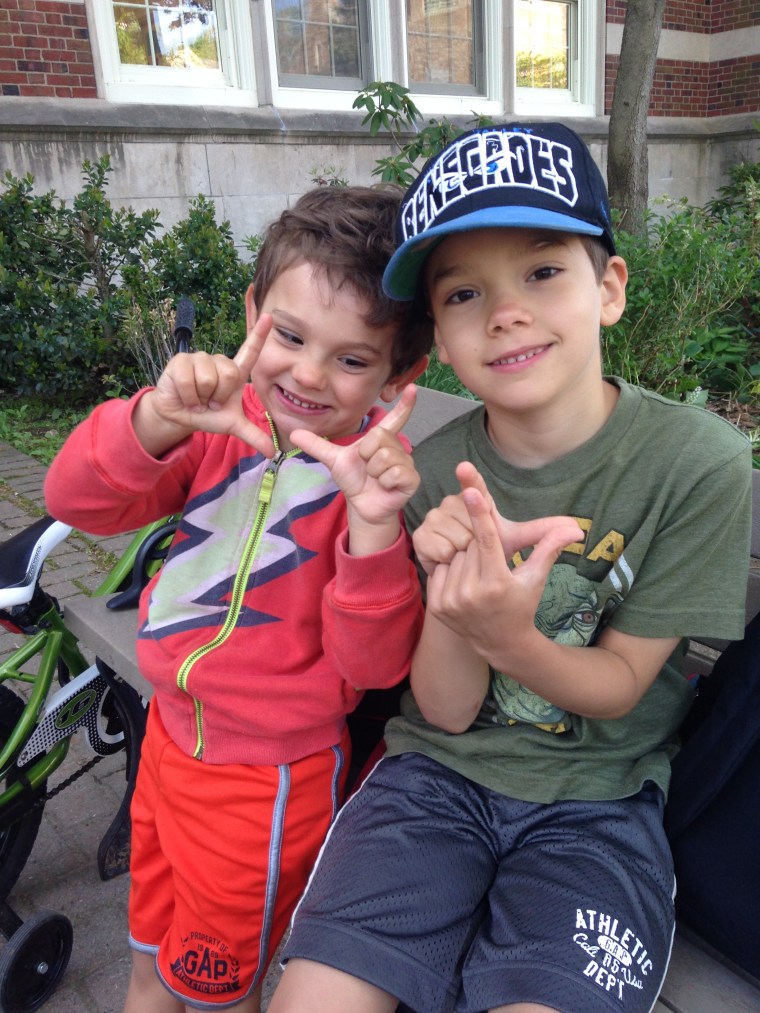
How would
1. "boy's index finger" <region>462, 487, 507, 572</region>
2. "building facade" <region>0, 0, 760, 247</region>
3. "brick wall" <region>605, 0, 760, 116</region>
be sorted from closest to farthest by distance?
"boy's index finger" <region>462, 487, 507, 572</region> < "building facade" <region>0, 0, 760, 247</region> < "brick wall" <region>605, 0, 760, 116</region>

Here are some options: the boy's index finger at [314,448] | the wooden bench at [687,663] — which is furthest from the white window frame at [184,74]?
the boy's index finger at [314,448]

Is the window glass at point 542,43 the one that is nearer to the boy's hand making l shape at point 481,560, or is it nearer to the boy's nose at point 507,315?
the boy's nose at point 507,315

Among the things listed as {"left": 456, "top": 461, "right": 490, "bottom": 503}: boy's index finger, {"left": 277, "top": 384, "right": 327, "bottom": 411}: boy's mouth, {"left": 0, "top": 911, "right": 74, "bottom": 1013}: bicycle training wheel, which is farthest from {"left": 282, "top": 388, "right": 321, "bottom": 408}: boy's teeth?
{"left": 0, "top": 911, "right": 74, "bottom": 1013}: bicycle training wheel

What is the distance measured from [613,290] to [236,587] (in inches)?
32.7

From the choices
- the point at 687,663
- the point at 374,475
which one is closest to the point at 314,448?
the point at 374,475

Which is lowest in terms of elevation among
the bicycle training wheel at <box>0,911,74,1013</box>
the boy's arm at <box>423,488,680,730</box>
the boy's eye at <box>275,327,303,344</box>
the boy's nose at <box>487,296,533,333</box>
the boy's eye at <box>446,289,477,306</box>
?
the bicycle training wheel at <box>0,911,74,1013</box>

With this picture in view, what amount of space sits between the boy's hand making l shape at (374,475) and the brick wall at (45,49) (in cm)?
647

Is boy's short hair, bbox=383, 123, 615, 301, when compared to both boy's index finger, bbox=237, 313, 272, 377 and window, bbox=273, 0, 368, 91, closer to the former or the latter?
boy's index finger, bbox=237, 313, 272, 377

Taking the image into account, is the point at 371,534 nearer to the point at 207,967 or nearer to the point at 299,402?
the point at 299,402

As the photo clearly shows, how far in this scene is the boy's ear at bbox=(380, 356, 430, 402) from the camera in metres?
1.67

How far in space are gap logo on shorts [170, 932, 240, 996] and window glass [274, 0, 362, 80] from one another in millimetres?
8188

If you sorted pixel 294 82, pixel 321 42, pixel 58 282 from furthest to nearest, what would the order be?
pixel 321 42 < pixel 294 82 < pixel 58 282

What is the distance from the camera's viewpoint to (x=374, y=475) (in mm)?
1337

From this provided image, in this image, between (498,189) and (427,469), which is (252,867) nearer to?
(427,469)
